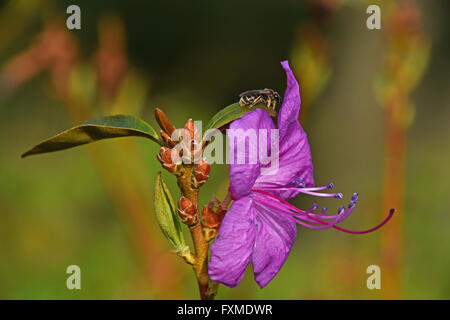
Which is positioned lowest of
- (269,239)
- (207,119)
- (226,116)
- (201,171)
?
(269,239)

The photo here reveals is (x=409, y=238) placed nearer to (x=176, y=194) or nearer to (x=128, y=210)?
(x=176, y=194)

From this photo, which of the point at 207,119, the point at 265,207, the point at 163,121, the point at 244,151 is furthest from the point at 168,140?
the point at 207,119

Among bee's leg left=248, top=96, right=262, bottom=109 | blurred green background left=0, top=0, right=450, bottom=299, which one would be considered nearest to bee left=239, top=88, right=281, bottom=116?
bee's leg left=248, top=96, right=262, bottom=109

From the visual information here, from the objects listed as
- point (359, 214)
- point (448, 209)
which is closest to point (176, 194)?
point (359, 214)

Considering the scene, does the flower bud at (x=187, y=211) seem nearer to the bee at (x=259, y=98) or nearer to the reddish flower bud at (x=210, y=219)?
the reddish flower bud at (x=210, y=219)

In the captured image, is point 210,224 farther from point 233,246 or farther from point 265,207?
point 265,207

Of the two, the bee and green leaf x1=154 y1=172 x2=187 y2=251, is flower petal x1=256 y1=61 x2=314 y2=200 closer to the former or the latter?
the bee
